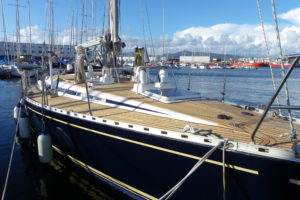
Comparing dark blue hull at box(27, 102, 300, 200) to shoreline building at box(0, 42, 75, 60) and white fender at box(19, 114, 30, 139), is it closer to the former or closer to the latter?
white fender at box(19, 114, 30, 139)

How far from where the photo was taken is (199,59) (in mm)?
136625

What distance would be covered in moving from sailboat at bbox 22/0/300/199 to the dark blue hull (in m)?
0.02

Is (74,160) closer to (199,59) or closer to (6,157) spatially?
(6,157)

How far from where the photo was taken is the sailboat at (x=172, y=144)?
152 inches

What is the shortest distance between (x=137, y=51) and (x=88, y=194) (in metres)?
6.58

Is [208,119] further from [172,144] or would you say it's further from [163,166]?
[163,166]

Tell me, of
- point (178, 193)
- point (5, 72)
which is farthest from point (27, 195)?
point (5, 72)

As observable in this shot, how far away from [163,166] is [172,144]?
0.59 metres

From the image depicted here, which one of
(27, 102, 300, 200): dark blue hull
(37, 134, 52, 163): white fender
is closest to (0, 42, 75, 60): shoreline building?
(37, 134, 52, 163): white fender

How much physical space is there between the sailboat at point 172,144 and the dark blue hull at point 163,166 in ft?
0.05

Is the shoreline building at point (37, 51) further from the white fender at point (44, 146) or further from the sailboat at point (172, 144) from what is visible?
the sailboat at point (172, 144)

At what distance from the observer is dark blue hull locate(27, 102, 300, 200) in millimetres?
3783

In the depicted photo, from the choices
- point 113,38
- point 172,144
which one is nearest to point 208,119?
point 172,144

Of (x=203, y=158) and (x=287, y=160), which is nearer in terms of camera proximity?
(x=287, y=160)
